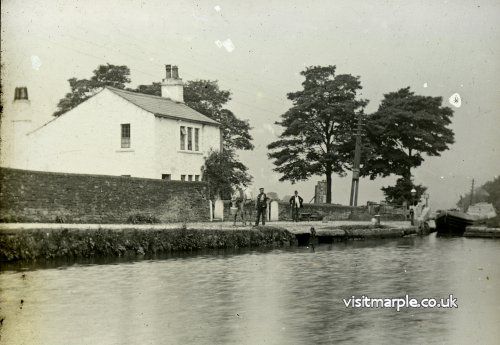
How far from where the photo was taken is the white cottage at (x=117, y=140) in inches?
1772

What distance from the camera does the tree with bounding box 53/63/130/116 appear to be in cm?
6488

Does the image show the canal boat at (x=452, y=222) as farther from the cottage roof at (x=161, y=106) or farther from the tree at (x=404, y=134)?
the cottage roof at (x=161, y=106)

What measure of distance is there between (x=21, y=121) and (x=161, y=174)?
9.51 metres

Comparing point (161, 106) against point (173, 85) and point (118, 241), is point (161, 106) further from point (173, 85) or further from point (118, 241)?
point (118, 241)

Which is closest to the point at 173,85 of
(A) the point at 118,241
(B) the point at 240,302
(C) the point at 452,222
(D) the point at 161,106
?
(D) the point at 161,106

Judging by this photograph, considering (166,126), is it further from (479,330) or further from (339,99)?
(479,330)

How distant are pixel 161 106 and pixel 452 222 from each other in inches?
879

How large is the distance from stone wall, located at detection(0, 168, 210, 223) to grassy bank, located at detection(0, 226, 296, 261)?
4.25 m

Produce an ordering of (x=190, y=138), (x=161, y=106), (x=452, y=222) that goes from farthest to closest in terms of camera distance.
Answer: (x=452, y=222) < (x=190, y=138) < (x=161, y=106)

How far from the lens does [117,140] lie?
45.4 m

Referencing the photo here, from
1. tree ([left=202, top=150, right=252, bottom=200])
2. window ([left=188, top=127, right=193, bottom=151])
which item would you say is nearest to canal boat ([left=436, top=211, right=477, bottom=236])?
tree ([left=202, top=150, right=252, bottom=200])

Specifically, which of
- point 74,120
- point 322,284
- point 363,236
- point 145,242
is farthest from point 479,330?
point 74,120

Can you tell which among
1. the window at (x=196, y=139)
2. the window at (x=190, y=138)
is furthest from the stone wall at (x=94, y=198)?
the window at (x=196, y=139)

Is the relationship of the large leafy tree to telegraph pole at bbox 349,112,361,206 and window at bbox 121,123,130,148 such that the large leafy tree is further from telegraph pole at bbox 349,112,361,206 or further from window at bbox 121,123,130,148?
window at bbox 121,123,130,148
